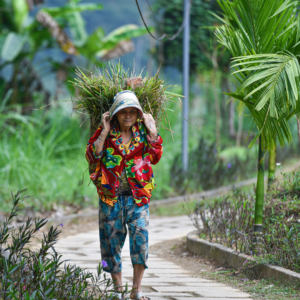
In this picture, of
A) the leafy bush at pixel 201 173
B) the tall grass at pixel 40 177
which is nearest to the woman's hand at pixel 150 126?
the tall grass at pixel 40 177

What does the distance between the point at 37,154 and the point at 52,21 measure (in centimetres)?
556

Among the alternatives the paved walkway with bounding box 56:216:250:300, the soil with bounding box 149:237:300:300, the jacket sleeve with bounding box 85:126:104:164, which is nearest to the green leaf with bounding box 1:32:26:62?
the paved walkway with bounding box 56:216:250:300

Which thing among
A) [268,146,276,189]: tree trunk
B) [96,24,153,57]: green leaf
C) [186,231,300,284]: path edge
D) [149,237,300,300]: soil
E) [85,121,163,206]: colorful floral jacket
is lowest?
[149,237,300,300]: soil

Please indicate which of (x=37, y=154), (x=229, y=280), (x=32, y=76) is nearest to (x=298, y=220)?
(x=229, y=280)

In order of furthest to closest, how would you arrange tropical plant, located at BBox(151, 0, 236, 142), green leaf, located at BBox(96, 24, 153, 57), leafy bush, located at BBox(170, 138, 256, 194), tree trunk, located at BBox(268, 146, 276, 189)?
1. tropical plant, located at BBox(151, 0, 236, 142)
2. green leaf, located at BBox(96, 24, 153, 57)
3. leafy bush, located at BBox(170, 138, 256, 194)
4. tree trunk, located at BBox(268, 146, 276, 189)

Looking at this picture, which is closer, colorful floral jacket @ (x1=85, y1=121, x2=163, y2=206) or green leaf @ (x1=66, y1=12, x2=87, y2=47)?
colorful floral jacket @ (x1=85, y1=121, x2=163, y2=206)

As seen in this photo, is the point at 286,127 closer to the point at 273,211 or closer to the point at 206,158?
the point at 273,211

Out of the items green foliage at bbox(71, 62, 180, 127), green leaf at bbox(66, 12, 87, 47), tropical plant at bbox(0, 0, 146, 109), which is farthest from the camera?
green leaf at bbox(66, 12, 87, 47)

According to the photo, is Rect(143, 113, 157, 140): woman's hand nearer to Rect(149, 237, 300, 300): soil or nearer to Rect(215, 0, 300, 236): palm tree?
Rect(215, 0, 300, 236): palm tree

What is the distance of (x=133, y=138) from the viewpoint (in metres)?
3.91

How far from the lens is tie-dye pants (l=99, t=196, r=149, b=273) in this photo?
3.80 metres

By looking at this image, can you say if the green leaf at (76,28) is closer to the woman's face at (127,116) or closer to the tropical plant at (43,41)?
the tropical plant at (43,41)

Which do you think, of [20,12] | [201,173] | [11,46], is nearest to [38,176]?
[201,173]

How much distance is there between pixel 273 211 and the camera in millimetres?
5395
